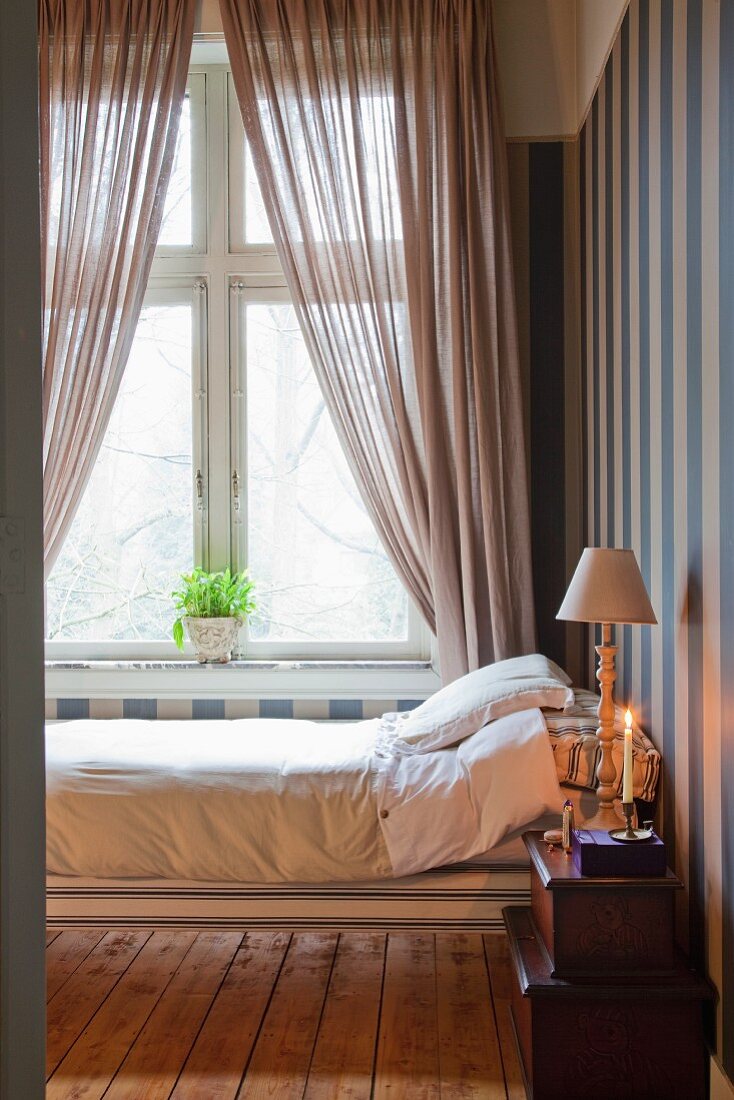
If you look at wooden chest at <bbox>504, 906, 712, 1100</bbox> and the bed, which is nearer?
wooden chest at <bbox>504, 906, 712, 1100</bbox>

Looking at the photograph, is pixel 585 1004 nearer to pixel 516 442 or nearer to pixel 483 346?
pixel 516 442

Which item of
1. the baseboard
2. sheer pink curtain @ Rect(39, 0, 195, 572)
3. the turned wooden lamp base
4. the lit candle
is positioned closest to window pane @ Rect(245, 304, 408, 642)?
sheer pink curtain @ Rect(39, 0, 195, 572)

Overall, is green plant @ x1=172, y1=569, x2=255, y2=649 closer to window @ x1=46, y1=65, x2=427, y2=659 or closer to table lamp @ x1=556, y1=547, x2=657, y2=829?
window @ x1=46, y1=65, x2=427, y2=659

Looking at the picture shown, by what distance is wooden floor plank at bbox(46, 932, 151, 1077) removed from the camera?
2.12 metres

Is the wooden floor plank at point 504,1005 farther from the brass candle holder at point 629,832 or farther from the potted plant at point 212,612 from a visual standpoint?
the potted plant at point 212,612

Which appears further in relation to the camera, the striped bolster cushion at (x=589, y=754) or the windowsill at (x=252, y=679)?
the windowsill at (x=252, y=679)

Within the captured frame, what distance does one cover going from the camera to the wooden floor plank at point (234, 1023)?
77.0 inches

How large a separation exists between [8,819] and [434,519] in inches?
102

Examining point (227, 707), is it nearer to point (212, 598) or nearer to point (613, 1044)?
point (212, 598)

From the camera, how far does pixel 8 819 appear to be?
0.90 m

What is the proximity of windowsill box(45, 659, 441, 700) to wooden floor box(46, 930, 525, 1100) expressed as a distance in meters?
1.08

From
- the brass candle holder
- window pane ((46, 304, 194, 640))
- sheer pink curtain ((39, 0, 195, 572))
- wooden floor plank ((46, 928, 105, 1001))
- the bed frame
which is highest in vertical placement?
sheer pink curtain ((39, 0, 195, 572))

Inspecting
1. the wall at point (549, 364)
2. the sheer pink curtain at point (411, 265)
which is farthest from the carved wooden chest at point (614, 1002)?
the wall at point (549, 364)

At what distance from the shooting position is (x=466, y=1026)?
2182mm
